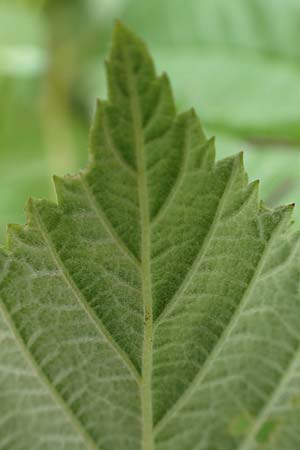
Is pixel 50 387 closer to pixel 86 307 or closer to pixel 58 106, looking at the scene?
pixel 86 307

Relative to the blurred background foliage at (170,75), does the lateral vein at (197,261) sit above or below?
below

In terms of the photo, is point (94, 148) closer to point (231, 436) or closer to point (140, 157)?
point (140, 157)

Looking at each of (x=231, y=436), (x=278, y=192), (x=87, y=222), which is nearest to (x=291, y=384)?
(x=231, y=436)

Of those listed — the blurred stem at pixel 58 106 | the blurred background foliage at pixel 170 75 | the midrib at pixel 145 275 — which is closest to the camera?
the midrib at pixel 145 275

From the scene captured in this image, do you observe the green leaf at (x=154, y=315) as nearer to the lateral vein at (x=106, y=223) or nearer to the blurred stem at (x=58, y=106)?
the lateral vein at (x=106, y=223)

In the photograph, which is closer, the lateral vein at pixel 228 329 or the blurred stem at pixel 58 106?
the lateral vein at pixel 228 329

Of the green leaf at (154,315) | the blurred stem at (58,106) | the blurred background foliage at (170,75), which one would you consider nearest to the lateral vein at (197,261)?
the green leaf at (154,315)
